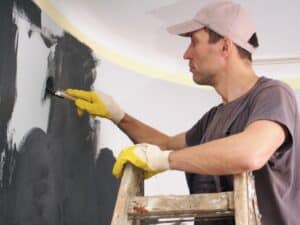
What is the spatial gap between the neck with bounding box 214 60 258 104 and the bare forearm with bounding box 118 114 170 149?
0.40 m

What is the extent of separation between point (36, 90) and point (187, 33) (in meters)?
0.58

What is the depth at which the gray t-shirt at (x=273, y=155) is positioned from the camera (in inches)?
57.9

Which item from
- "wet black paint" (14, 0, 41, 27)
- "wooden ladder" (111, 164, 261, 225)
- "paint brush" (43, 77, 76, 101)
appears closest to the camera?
"wooden ladder" (111, 164, 261, 225)

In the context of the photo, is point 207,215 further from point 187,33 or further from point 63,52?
point 63,52

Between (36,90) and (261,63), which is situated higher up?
(261,63)

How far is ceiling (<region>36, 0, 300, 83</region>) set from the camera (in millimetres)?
2152

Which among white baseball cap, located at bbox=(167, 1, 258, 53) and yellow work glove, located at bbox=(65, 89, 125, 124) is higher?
white baseball cap, located at bbox=(167, 1, 258, 53)

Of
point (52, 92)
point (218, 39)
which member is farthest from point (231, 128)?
point (52, 92)

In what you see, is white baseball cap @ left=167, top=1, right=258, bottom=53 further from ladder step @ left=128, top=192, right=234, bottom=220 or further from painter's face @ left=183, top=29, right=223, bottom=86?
ladder step @ left=128, top=192, right=234, bottom=220

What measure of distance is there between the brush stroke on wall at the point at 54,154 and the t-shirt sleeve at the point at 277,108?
2.40 feet

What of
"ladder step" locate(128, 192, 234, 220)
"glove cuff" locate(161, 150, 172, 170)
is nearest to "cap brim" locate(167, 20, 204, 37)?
"glove cuff" locate(161, 150, 172, 170)

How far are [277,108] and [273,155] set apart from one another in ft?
0.52

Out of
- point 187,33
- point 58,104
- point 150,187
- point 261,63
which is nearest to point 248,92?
point 187,33

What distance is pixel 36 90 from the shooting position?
1775 millimetres
